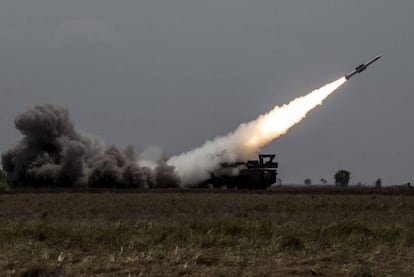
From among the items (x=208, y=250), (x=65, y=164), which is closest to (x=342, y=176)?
(x=65, y=164)

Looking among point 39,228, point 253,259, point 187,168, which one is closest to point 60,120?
point 187,168

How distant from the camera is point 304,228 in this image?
18.4m

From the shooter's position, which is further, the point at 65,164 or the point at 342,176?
the point at 342,176

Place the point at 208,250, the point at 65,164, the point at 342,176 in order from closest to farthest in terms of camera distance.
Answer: the point at 208,250 → the point at 65,164 → the point at 342,176

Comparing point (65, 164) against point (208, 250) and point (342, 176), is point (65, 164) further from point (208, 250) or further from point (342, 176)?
point (342, 176)

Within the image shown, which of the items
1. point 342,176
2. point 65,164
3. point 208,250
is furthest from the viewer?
point 342,176

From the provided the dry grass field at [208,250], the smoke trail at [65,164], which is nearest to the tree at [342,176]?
the smoke trail at [65,164]

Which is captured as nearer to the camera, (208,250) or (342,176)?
(208,250)

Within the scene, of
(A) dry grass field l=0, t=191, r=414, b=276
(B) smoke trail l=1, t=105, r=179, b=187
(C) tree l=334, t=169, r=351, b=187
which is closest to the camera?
(A) dry grass field l=0, t=191, r=414, b=276

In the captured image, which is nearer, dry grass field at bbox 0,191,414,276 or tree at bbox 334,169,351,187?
dry grass field at bbox 0,191,414,276

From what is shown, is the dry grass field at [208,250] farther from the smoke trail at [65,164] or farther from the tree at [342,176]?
the tree at [342,176]

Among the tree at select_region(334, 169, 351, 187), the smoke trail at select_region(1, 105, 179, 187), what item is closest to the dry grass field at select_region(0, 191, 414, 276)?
the smoke trail at select_region(1, 105, 179, 187)

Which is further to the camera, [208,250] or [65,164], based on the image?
[65,164]

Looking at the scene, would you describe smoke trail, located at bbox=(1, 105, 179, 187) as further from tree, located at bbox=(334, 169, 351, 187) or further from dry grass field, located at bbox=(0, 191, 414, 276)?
tree, located at bbox=(334, 169, 351, 187)
